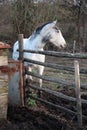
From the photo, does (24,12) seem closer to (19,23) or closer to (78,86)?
(19,23)

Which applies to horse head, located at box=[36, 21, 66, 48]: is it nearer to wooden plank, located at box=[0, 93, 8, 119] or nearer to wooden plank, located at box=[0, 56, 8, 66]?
wooden plank, located at box=[0, 56, 8, 66]

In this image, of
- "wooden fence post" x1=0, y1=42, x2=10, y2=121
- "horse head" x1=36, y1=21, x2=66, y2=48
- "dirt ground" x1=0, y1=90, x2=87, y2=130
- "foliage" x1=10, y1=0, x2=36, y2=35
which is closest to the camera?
"dirt ground" x1=0, y1=90, x2=87, y2=130

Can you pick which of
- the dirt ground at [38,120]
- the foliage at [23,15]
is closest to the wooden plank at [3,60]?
Result: the dirt ground at [38,120]

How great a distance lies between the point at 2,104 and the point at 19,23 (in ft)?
52.2

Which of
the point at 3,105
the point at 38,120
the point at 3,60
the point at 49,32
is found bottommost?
the point at 38,120

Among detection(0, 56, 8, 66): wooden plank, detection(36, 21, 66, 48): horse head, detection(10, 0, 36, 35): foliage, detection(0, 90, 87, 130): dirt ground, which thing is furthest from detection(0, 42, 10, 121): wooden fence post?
detection(10, 0, 36, 35): foliage

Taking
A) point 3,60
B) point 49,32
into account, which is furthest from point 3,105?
point 49,32

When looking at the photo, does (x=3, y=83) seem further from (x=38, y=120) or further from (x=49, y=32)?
(x=49, y=32)

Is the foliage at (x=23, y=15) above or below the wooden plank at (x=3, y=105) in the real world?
above

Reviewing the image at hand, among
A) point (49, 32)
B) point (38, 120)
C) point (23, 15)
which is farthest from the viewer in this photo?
point (23, 15)

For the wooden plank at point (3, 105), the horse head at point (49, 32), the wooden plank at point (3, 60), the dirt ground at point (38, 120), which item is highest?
the horse head at point (49, 32)

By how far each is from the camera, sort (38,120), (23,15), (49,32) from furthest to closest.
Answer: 1. (23,15)
2. (49,32)
3. (38,120)

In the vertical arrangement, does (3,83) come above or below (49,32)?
below

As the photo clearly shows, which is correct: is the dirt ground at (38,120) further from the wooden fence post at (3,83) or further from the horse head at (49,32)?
the horse head at (49,32)
